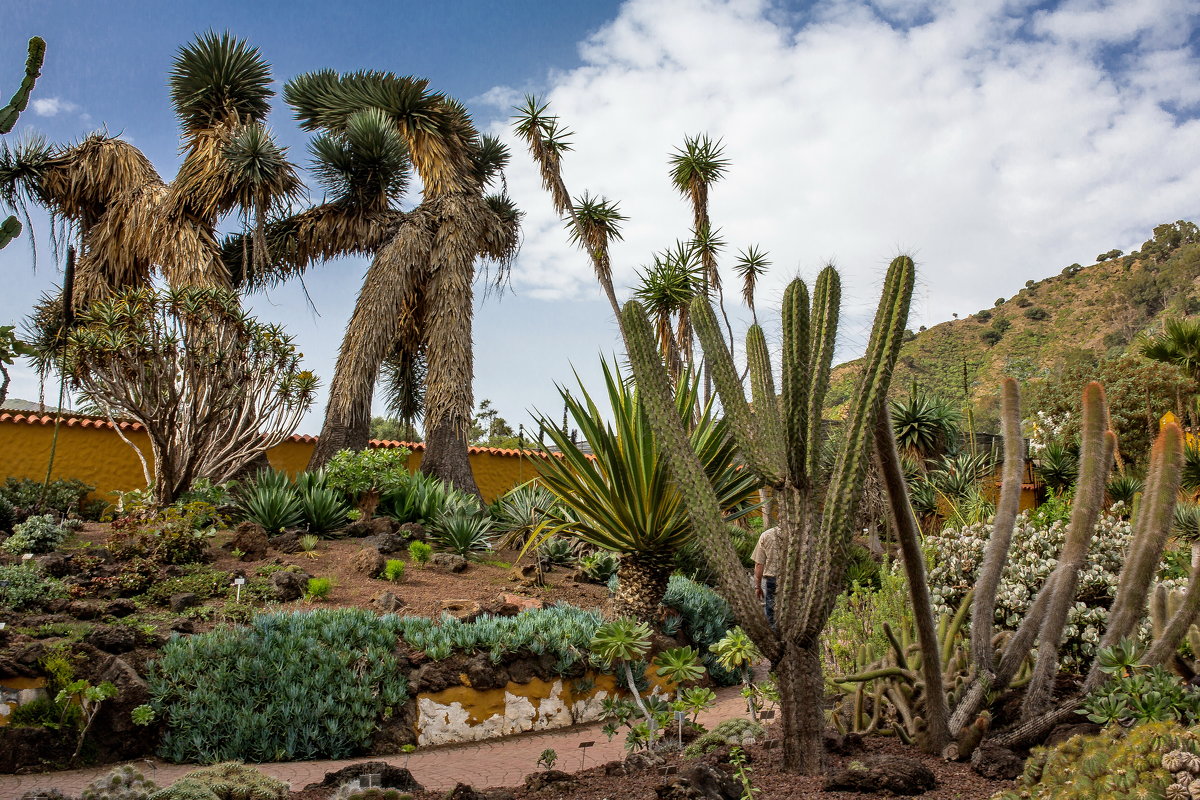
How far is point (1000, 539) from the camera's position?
4.30 meters

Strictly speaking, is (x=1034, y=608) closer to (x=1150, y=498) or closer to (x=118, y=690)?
(x=1150, y=498)

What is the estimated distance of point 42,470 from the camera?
13.2 meters

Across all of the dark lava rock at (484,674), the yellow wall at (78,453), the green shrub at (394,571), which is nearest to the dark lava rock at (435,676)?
the dark lava rock at (484,674)

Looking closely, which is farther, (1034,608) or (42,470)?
(42,470)

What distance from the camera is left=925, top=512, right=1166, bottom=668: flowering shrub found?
5.46m

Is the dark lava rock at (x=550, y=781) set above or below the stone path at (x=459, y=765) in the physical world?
above

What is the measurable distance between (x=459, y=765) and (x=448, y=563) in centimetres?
404

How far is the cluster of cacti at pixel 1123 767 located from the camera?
2508mm

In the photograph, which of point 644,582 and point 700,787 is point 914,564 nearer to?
point 700,787

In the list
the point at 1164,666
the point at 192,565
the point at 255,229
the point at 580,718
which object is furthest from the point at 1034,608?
the point at 255,229

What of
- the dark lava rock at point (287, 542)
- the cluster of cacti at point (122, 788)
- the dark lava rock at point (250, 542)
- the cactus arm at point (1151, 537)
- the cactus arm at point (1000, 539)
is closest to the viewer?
the cluster of cacti at point (122, 788)

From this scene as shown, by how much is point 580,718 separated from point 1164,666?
13.8ft

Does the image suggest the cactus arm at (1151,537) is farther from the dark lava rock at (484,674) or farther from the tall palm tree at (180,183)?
the tall palm tree at (180,183)

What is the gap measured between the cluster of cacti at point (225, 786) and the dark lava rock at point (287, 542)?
17.6 feet
